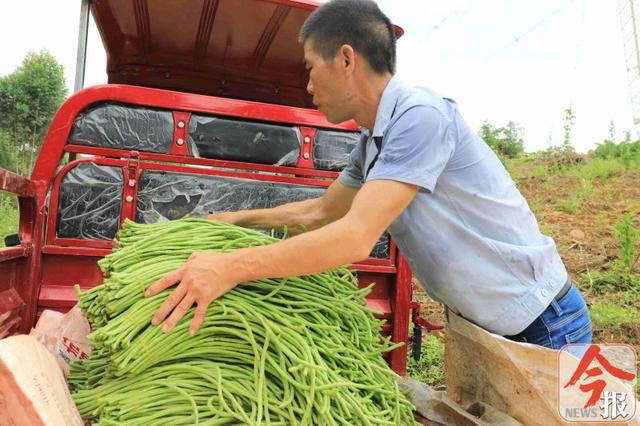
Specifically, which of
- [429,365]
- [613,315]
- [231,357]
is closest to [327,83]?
[231,357]

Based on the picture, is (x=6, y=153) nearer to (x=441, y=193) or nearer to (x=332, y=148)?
(x=332, y=148)

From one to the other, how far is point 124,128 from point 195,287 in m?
1.43

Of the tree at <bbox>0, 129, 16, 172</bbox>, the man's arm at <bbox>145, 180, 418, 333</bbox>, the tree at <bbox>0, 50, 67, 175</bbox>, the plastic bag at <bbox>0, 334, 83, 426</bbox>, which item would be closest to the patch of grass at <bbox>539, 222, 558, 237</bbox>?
the man's arm at <bbox>145, 180, 418, 333</bbox>

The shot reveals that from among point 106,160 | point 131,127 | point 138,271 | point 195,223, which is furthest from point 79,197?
point 138,271

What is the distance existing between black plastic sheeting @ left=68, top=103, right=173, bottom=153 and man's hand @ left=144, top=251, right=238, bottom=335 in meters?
1.29

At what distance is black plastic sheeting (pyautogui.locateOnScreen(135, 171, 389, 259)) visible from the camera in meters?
2.69

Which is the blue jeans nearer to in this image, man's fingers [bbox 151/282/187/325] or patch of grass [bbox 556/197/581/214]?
man's fingers [bbox 151/282/187/325]

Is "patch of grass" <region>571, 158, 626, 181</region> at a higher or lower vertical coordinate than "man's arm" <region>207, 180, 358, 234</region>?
higher

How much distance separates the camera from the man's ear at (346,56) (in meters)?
1.95

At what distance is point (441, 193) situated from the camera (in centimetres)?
194

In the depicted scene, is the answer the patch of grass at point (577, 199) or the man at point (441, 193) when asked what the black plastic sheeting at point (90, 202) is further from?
the patch of grass at point (577, 199)

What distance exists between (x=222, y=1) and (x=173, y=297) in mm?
2435

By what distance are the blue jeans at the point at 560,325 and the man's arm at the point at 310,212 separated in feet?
3.06

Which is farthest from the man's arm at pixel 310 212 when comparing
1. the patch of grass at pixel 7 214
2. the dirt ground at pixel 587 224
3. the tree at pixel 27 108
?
the tree at pixel 27 108
